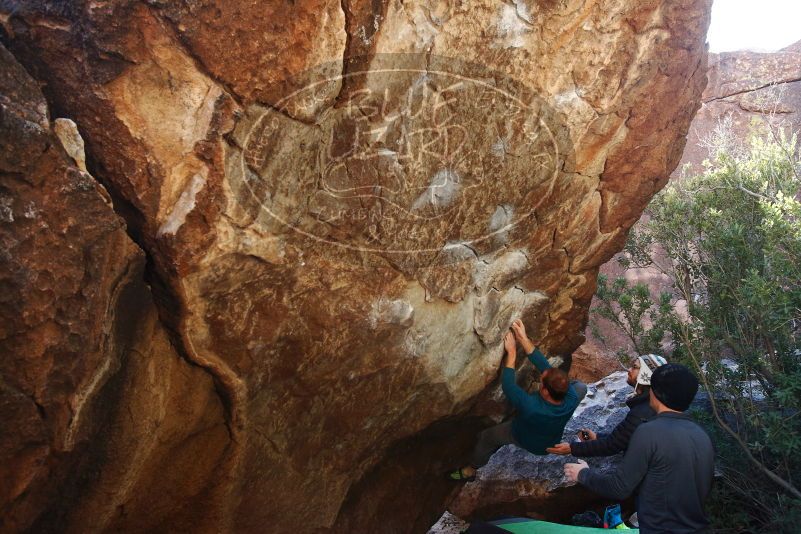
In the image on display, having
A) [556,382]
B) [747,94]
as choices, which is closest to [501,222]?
[556,382]

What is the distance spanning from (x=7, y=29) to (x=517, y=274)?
10.7 feet

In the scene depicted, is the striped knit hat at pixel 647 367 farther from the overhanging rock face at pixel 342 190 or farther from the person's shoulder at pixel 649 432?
the person's shoulder at pixel 649 432

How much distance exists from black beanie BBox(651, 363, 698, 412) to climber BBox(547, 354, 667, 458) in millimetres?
929

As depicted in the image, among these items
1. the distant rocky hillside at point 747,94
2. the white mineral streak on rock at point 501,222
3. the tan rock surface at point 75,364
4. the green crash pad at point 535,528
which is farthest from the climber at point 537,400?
the distant rocky hillside at point 747,94

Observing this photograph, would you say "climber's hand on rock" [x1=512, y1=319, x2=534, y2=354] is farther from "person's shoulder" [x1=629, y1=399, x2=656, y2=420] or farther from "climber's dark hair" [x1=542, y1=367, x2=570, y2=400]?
"person's shoulder" [x1=629, y1=399, x2=656, y2=420]

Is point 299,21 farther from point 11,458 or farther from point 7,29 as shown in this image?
point 11,458

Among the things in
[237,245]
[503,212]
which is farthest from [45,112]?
[503,212]

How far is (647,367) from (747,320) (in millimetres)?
1738

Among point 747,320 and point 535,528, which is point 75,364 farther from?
point 747,320

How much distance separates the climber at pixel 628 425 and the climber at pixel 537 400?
0.50 ft

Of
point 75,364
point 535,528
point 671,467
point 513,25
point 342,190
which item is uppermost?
point 513,25

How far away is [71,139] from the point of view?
254 centimetres

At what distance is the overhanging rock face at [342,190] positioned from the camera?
272cm

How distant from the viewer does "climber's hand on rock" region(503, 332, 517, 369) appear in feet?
15.2
